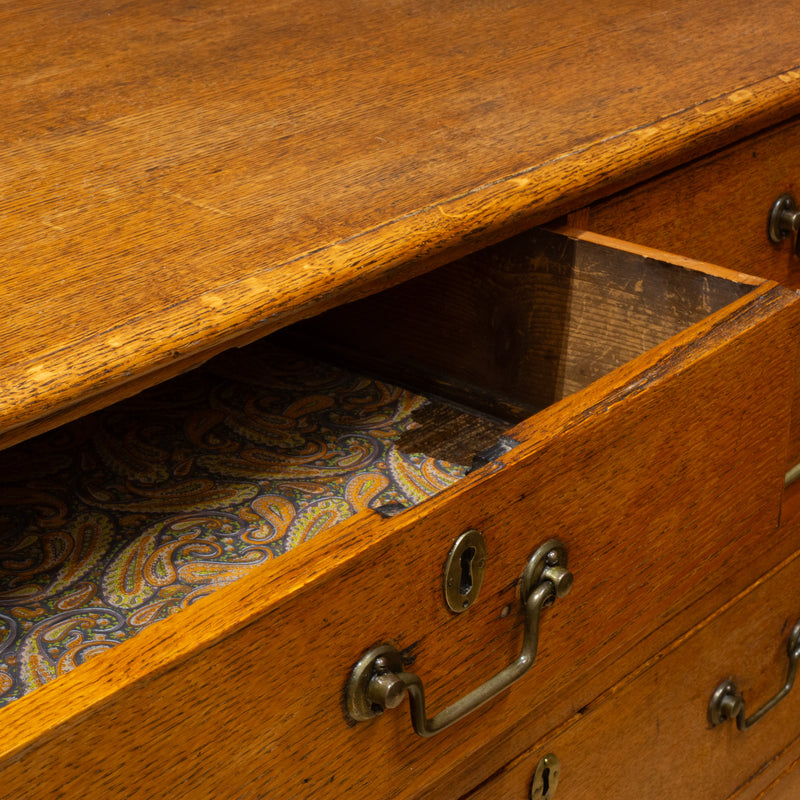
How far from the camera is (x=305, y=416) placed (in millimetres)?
807

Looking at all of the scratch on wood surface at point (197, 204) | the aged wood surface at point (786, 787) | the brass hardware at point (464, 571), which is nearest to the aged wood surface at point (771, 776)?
the aged wood surface at point (786, 787)

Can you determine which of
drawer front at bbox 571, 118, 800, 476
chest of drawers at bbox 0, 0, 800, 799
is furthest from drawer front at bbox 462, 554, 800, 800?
drawer front at bbox 571, 118, 800, 476

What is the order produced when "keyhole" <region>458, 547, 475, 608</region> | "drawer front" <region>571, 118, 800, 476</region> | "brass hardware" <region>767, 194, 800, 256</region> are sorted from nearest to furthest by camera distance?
"keyhole" <region>458, 547, 475, 608</region>, "drawer front" <region>571, 118, 800, 476</region>, "brass hardware" <region>767, 194, 800, 256</region>

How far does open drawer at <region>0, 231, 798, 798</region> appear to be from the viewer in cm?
41

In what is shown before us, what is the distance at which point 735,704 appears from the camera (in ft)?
2.67

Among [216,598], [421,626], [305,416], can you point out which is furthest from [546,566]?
[305,416]

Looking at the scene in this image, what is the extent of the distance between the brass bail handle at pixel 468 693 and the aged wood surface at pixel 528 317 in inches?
7.5

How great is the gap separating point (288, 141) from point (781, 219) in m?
0.40

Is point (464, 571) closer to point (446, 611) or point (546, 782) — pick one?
point (446, 611)

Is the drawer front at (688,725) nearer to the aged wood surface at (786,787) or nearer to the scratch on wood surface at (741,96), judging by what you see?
the aged wood surface at (786,787)

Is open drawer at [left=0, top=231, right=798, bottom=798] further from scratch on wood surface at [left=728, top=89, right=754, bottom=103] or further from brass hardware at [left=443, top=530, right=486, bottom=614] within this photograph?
scratch on wood surface at [left=728, top=89, right=754, bottom=103]

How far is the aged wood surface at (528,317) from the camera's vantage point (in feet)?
2.18

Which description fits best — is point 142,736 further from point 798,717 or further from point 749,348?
point 798,717

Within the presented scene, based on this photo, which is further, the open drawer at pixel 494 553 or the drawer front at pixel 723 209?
the drawer front at pixel 723 209
